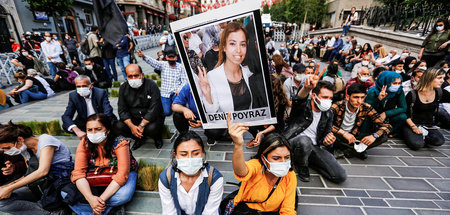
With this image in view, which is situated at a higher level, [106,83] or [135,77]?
[135,77]

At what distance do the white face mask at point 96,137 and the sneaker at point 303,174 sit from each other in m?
2.85

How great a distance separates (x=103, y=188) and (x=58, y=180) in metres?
0.51

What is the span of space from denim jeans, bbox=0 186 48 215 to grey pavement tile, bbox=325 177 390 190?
3.91m

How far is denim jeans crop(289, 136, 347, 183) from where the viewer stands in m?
2.85

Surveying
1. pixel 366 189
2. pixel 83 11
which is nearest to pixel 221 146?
pixel 366 189

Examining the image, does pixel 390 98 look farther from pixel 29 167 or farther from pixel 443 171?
pixel 29 167

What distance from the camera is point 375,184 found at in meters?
2.89

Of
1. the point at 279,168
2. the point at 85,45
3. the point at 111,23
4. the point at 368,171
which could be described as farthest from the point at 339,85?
the point at 85,45

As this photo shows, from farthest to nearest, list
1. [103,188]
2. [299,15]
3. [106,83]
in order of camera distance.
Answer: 1. [299,15]
2. [106,83]
3. [103,188]

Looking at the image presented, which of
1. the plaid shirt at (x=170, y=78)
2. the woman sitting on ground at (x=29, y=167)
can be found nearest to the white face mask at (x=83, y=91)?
the woman sitting on ground at (x=29, y=167)

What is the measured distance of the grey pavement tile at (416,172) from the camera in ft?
10.1

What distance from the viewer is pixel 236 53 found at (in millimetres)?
1468

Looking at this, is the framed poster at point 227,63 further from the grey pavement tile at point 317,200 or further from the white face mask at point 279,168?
the grey pavement tile at point 317,200

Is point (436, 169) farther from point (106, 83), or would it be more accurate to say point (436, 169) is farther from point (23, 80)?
point (23, 80)
